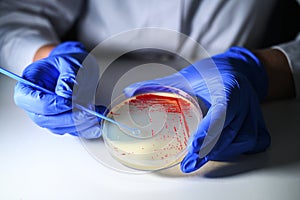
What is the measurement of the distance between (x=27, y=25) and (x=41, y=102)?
0.42 m

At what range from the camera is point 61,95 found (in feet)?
2.66

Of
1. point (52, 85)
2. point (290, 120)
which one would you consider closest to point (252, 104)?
point (290, 120)

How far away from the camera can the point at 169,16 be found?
43.3 inches

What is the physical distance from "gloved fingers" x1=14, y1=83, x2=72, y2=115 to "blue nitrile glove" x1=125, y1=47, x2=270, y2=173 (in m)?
0.15

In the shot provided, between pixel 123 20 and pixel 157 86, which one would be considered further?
pixel 123 20

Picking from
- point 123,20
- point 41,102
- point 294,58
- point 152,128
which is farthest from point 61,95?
point 294,58

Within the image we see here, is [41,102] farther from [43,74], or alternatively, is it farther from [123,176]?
[123,176]

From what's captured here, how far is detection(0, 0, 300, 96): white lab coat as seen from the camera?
1088mm

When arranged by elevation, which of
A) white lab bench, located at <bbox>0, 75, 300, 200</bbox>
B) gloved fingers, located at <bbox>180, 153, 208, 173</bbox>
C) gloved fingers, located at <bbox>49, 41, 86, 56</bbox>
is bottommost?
white lab bench, located at <bbox>0, 75, 300, 200</bbox>

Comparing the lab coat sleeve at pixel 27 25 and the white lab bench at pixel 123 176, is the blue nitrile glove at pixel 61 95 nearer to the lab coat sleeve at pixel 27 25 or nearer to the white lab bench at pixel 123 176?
the white lab bench at pixel 123 176

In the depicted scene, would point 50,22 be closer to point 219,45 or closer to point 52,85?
point 52,85

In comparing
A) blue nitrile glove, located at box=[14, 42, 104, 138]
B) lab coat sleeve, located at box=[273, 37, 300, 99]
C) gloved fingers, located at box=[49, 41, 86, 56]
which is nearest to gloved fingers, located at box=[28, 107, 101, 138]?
blue nitrile glove, located at box=[14, 42, 104, 138]

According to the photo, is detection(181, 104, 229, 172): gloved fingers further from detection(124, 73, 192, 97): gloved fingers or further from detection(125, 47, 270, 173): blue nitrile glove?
detection(124, 73, 192, 97): gloved fingers

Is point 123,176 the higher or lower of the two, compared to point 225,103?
lower
